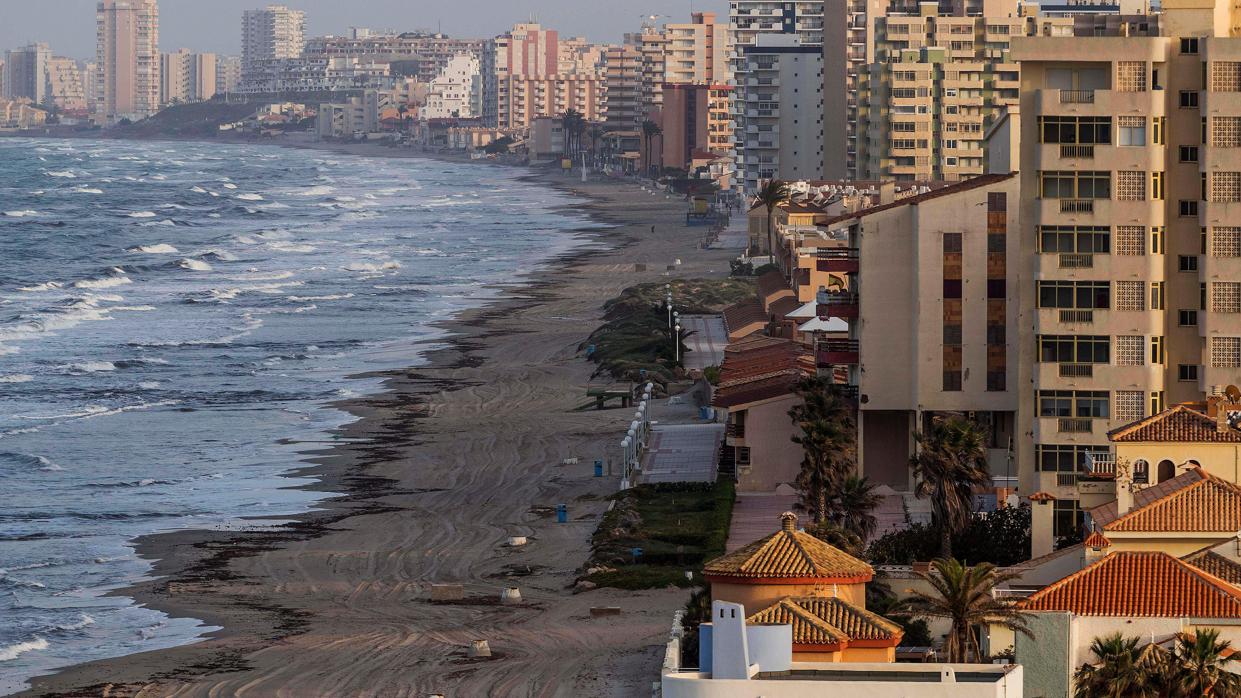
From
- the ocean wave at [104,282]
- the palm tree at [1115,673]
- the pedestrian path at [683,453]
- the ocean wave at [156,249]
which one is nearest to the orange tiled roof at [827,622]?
the palm tree at [1115,673]

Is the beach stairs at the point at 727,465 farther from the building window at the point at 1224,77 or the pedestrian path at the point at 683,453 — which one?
the building window at the point at 1224,77

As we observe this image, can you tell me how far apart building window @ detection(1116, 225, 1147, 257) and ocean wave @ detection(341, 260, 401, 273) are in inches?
A: 3885

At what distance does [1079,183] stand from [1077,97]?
186 cm

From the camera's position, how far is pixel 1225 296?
1895 inches

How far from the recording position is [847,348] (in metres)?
Result: 57.4

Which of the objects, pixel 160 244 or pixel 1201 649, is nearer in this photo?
pixel 1201 649

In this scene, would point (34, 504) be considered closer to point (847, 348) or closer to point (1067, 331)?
point (847, 348)

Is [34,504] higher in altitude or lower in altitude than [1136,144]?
lower

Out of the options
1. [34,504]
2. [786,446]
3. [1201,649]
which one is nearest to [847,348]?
[786,446]

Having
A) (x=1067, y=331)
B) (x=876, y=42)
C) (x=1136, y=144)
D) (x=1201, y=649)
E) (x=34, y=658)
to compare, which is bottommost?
(x=34, y=658)

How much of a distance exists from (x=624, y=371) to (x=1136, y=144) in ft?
127

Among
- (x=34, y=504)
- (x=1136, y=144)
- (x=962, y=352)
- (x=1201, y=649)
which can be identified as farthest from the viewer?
(x=34, y=504)

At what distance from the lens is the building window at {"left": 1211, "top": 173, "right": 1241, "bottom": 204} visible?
47.6m

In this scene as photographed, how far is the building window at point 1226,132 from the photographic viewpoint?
155 feet
